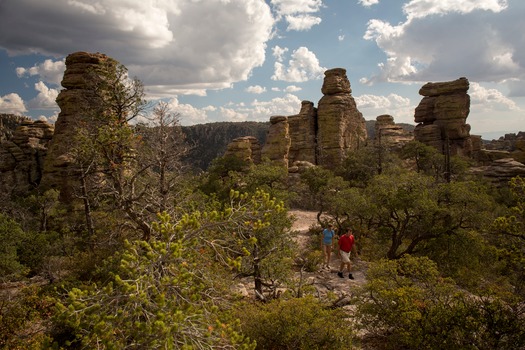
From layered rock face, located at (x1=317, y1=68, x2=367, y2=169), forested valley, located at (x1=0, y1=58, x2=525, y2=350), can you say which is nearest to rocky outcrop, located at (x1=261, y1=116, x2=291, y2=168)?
layered rock face, located at (x1=317, y1=68, x2=367, y2=169)

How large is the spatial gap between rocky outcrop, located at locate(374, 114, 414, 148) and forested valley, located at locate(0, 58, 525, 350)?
3260cm

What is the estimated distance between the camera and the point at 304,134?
50.6 meters

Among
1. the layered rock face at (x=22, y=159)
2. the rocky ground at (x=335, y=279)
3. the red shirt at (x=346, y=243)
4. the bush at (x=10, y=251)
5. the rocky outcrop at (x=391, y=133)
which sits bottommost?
the rocky ground at (x=335, y=279)

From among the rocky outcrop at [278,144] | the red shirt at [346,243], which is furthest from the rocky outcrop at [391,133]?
the red shirt at [346,243]

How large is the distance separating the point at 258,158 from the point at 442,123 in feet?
94.0

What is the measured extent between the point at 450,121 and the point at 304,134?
22045 mm

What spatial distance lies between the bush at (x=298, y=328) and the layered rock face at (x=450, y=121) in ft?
158

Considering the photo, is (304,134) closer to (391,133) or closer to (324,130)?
(324,130)

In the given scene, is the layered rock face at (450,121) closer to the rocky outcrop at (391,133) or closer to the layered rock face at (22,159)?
the rocky outcrop at (391,133)

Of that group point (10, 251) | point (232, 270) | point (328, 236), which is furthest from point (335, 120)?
point (10, 251)

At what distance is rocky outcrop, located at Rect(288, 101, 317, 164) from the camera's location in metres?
50.2

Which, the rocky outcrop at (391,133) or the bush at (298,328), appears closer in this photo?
the bush at (298,328)

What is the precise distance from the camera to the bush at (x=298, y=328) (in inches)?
314

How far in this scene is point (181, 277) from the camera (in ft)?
15.1
